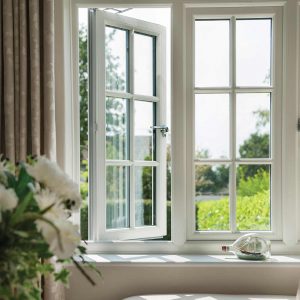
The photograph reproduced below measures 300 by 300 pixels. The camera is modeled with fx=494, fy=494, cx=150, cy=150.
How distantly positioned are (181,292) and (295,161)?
0.97 metres

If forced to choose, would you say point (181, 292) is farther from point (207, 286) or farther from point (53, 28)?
point (53, 28)

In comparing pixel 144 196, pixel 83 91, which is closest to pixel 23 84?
pixel 144 196

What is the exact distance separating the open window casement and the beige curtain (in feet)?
1.24

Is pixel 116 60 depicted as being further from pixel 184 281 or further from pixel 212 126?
pixel 184 281

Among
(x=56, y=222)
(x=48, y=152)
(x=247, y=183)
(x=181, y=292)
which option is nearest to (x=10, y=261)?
(x=56, y=222)

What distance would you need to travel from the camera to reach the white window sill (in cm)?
263

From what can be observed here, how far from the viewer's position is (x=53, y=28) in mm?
2592

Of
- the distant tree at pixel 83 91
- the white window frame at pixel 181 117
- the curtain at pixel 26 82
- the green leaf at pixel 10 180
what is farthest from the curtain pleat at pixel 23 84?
the distant tree at pixel 83 91

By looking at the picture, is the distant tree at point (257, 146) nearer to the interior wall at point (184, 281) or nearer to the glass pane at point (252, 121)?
the glass pane at point (252, 121)

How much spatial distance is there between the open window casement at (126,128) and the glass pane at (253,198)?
47cm

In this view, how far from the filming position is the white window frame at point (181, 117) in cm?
278

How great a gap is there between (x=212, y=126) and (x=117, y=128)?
569 millimetres

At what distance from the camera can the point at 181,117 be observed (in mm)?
2824

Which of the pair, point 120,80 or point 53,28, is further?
point 120,80
